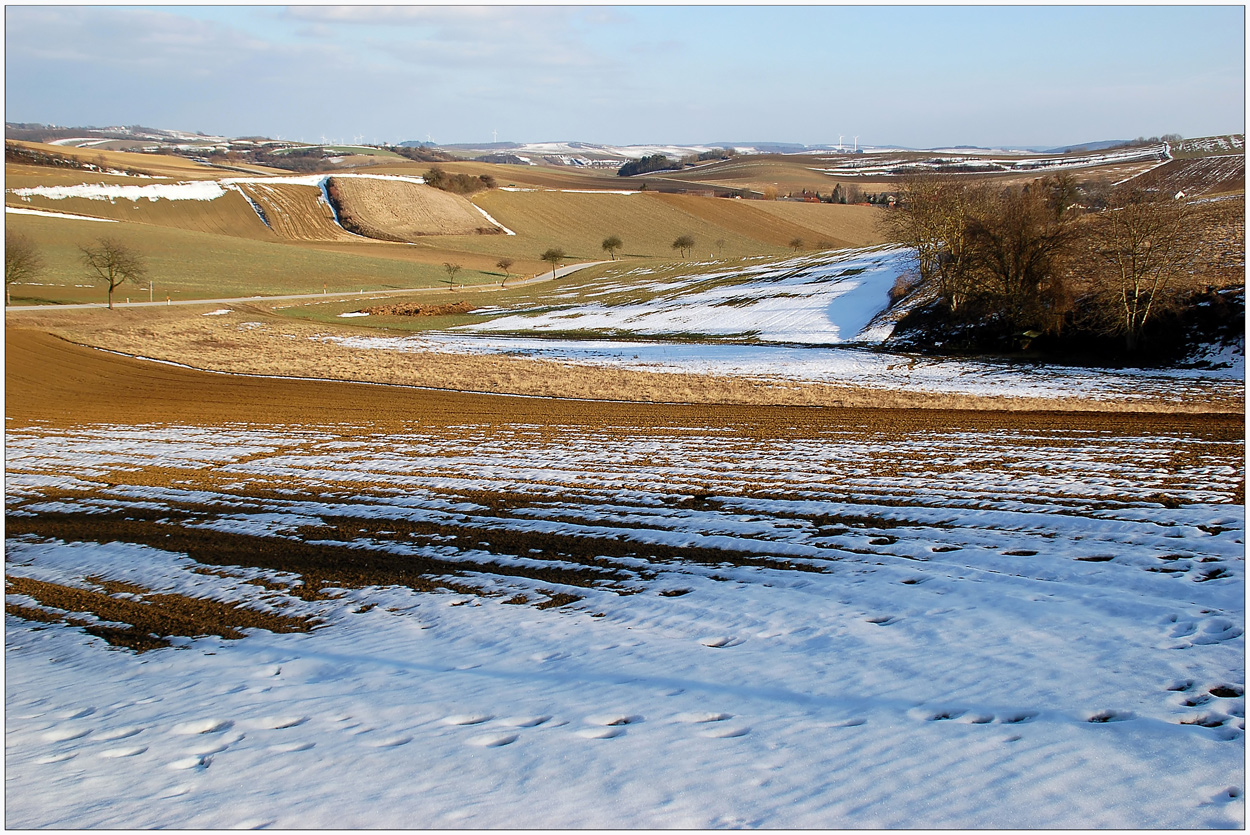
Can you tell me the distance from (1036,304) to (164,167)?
130757 millimetres

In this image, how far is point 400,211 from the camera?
341ft

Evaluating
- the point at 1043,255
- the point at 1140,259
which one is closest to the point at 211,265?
the point at 1043,255

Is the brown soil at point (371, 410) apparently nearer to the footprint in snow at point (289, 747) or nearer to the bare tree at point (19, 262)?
the footprint in snow at point (289, 747)

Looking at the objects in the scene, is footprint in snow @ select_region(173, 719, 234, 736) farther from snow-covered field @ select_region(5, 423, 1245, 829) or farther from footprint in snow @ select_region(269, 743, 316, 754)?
footprint in snow @ select_region(269, 743, 316, 754)

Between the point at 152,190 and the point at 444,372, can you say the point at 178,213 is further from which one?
the point at 444,372

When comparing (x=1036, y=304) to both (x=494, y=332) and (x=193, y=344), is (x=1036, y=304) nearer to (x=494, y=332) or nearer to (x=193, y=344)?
(x=494, y=332)

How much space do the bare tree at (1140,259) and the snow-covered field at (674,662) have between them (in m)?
21.7

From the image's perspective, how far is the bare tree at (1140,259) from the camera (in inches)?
1259

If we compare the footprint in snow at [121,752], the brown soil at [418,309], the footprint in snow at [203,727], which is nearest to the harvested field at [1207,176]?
the brown soil at [418,309]

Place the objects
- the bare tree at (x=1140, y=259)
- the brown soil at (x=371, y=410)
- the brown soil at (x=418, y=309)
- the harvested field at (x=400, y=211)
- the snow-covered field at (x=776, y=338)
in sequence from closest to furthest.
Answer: the brown soil at (x=371, y=410) → the snow-covered field at (x=776, y=338) → the bare tree at (x=1140, y=259) → the brown soil at (x=418, y=309) → the harvested field at (x=400, y=211)

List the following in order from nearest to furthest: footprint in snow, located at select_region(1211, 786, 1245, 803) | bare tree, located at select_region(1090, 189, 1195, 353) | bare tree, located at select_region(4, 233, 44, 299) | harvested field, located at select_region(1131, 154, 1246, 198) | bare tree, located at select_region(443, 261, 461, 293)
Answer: footprint in snow, located at select_region(1211, 786, 1245, 803), bare tree, located at select_region(1090, 189, 1195, 353), bare tree, located at select_region(4, 233, 44, 299), harvested field, located at select_region(1131, 154, 1246, 198), bare tree, located at select_region(443, 261, 461, 293)

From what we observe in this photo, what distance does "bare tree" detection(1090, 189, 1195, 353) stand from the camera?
3198 cm

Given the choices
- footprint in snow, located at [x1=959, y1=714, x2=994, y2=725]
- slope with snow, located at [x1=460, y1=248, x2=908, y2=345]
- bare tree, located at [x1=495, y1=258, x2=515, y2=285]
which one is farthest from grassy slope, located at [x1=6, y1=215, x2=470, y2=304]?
footprint in snow, located at [x1=959, y1=714, x2=994, y2=725]

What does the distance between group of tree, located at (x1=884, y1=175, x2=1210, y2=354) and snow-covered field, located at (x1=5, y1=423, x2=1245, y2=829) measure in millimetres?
22434
